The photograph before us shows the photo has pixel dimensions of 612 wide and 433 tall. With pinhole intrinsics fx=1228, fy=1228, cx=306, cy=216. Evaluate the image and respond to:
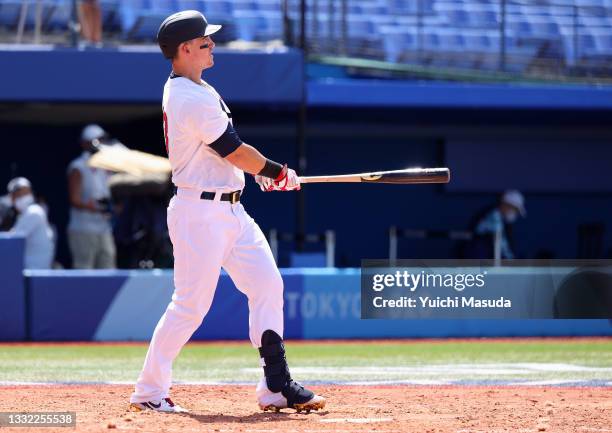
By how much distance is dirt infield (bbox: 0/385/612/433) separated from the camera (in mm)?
5227

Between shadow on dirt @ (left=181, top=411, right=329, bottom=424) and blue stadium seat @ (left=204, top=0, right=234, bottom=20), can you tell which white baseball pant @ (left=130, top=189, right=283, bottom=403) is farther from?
blue stadium seat @ (left=204, top=0, right=234, bottom=20)

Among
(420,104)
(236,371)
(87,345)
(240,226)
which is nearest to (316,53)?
(420,104)

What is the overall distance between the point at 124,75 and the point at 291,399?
832 centimetres

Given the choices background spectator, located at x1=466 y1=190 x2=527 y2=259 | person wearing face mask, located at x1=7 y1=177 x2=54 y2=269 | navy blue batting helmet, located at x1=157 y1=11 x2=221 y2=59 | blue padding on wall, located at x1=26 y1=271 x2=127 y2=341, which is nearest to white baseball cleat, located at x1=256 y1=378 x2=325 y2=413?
navy blue batting helmet, located at x1=157 y1=11 x2=221 y2=59

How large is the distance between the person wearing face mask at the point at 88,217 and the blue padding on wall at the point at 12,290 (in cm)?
109

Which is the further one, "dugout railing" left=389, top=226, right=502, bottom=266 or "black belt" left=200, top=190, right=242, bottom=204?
"dugout railing" left=389, top=226, right=502, bottom=266

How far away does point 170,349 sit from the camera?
18.3ft

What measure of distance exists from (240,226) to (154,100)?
8011 millimetres

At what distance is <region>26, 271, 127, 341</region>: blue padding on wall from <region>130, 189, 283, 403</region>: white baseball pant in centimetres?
624

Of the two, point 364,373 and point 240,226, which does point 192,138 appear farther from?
point 364,373

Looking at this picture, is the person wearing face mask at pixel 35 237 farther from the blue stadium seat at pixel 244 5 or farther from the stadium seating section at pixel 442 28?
the blue stadium seat at pixel 244 5

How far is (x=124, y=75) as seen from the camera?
13383mm

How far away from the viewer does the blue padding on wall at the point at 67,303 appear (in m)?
11.7

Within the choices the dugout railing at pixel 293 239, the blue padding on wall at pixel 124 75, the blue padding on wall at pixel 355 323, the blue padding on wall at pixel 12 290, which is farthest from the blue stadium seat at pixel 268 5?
the blue padding on wall at pixel 12 290
